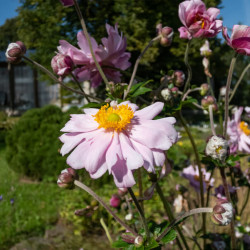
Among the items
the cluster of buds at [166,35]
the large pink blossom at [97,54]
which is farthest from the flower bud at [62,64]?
the cluster of buds at [166,35]

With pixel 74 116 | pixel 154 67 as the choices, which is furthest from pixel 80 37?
pixel 154 67

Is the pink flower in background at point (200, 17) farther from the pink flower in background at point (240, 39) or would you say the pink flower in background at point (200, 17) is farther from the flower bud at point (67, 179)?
the flower bud at point (67, 179)

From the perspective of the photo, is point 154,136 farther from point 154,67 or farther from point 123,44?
point 154,67

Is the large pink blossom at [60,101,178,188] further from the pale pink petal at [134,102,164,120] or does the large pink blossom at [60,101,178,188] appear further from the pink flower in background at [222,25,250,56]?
the pink flower in background at [222,25,250,56]

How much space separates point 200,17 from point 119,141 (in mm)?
359

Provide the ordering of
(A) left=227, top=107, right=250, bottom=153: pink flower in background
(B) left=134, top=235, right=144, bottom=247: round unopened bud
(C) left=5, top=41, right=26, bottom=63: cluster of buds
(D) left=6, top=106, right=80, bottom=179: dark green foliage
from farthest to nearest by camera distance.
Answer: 1. (D) left=6, top=106, right=80, bottom=179: dark green foliage
2. (A) left=227, top=107, right=250, bottom=153: pink flower in background
3. (C) left=5, top=41, right=26, bottom=63: cluster of buds
4. (B) left=134, top=235, right=144, bottom=247: round unopened bud

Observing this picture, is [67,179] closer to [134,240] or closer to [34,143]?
[134,240]

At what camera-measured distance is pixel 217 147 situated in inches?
26.1

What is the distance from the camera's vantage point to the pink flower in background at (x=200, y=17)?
67cm

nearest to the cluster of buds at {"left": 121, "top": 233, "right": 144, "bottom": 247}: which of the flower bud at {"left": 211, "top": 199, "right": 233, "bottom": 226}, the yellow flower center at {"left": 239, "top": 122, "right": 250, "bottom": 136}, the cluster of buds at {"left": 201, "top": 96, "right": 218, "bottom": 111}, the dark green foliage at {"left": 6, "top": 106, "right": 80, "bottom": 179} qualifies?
the flower bud at {"left": 211, "top": 199, "right": 233, "bottom": 226}

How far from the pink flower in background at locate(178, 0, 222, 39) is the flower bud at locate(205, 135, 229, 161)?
24cm

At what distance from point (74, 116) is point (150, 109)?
15 centimetres

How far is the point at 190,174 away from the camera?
1.23 metres

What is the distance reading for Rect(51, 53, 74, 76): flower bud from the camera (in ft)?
2.17
